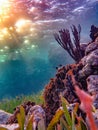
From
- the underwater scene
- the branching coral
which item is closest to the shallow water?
the underwater scene

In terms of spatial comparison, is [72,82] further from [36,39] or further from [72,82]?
[36,39]

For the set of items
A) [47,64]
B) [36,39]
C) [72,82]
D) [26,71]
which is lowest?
[72,82]

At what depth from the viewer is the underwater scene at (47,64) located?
1821mm

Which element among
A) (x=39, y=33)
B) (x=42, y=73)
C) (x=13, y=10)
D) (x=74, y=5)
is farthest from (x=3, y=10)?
(x=42, y=73)

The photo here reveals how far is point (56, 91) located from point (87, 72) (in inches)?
43.6

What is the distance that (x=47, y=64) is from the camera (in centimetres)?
5419

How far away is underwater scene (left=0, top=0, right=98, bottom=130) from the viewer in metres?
1.82

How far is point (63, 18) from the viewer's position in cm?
2906

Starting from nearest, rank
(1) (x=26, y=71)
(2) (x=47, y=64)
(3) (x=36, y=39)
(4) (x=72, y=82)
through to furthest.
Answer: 1. (4) (x=72, y=82)
2. (3) (x=36, y=39)
3. (2) (x=47, y=64)
4. (1) (x=26, y=71)

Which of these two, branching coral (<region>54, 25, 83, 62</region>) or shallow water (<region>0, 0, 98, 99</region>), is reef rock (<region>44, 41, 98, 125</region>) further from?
shallow water (<region>0, 0, 98, 99</region>)

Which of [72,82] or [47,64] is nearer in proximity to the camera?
[72,82]

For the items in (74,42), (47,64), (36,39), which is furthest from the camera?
(47,64)

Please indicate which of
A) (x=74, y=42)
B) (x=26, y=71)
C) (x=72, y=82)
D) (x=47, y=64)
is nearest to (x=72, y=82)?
(x=72, y=82)

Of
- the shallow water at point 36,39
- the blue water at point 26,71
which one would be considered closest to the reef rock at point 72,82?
the shallow water at point 36,39
